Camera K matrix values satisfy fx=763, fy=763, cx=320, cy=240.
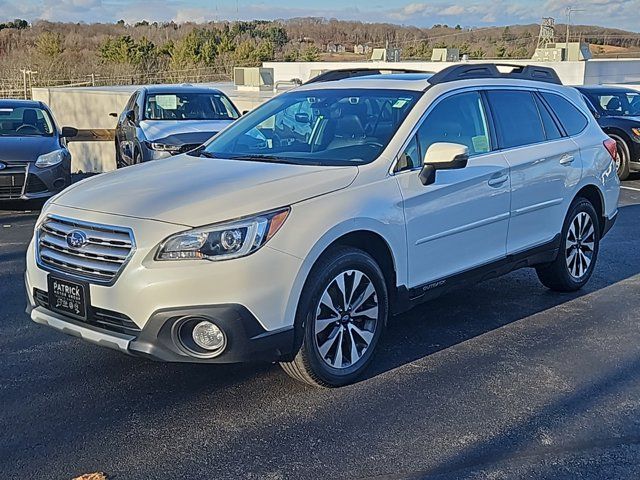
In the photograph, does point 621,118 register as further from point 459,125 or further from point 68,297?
point 68,297

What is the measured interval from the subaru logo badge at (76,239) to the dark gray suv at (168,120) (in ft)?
22.4

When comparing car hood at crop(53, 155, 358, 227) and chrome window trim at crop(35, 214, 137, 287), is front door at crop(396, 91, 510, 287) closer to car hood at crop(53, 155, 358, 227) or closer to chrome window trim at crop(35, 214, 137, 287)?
car hood at crop(53, 155, 358, 227)

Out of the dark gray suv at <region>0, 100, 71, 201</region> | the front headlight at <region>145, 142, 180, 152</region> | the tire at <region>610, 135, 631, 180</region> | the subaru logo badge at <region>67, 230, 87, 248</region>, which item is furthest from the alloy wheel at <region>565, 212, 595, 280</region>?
the tire at <region>610, 135, 631, 180</region>

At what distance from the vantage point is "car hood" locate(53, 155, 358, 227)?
12.8 ft

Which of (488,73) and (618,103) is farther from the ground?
(488,73)

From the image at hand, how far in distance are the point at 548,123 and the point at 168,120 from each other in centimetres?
742

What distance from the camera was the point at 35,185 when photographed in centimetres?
968

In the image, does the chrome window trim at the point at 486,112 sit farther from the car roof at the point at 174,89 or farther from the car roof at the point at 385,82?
the car roof at the point at 174,89

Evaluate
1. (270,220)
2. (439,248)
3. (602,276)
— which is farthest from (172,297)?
(602,276)

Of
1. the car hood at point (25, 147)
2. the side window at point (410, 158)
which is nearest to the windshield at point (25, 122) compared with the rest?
the car hood at point (25, 147)

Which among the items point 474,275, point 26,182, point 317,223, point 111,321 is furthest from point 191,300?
point 26,182

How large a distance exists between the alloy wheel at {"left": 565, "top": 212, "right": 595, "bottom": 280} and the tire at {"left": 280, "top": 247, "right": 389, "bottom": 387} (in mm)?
2406

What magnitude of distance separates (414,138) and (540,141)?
154cm

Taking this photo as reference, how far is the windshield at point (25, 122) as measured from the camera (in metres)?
10.7
